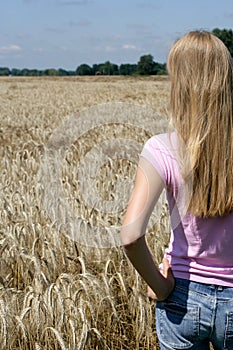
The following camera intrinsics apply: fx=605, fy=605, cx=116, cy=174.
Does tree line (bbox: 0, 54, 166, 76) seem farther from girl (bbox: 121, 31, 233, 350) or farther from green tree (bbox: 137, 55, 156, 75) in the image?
girl (bbox: 121, 31, 233, 350)

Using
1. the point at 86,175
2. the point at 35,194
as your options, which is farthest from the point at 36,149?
the point at 35,194

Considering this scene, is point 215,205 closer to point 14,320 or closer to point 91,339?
point 91,339

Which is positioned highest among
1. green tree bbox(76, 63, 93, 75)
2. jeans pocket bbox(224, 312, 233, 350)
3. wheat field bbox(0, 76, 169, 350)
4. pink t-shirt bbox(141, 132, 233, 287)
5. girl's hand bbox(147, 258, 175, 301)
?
green tree bbox(76, 63, 93, 75)

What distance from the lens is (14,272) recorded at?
12.2 feet

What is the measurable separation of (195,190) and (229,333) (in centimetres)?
52


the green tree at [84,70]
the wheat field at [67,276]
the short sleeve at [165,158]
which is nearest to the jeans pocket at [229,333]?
the short sleeve at [165,158]

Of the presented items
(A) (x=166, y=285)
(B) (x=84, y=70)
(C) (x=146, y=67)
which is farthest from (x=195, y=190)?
(B) (x=84, y=70)

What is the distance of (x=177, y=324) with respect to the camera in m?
1.99

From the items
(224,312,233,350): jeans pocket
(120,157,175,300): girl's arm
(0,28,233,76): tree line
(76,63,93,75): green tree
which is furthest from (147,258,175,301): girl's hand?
(76,63,93,75): green tree

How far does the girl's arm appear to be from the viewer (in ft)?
5.85

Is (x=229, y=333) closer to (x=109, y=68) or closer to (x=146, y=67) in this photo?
(x=146, y=67)

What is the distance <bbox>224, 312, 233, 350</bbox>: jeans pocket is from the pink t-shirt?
104mm

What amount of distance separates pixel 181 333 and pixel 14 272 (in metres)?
1.91

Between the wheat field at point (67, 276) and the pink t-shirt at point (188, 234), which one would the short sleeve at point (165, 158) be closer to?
the pink t-shirt at point (188, 234)
